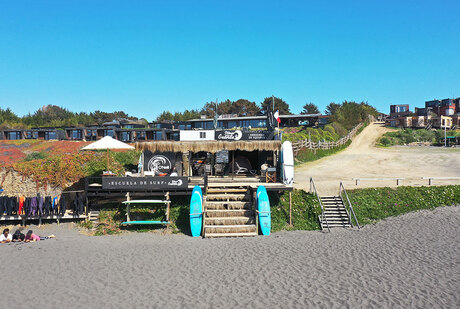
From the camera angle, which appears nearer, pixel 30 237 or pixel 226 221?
pixel 30 237

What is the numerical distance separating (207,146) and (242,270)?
8.15 meters

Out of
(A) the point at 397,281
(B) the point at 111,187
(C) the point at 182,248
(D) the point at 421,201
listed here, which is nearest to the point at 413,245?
(A) the point at 397,281

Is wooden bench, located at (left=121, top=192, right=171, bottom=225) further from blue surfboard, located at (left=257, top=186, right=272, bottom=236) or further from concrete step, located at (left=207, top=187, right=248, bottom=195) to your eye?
blue surfboard, located at (left=257, top=186, right=272, bottom=236)

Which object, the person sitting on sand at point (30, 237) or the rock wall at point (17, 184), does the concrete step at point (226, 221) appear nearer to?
the person sitting on sand at point (30, 237)

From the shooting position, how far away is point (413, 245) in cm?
1348

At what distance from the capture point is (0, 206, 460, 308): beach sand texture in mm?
9141

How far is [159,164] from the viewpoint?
18.9 m

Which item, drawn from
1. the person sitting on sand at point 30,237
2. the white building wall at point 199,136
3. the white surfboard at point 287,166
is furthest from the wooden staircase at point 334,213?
the person sitting on sand at point 30,237

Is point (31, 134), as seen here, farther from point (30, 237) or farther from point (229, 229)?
point (229, 229)

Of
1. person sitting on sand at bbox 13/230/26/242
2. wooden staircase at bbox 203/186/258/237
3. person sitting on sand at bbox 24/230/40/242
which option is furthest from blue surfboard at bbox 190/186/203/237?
person sitting on sand at bbox 13/230/26/242

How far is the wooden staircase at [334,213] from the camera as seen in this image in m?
16.0

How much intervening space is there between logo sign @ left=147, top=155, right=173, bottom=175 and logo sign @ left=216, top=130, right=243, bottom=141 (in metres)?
3.41

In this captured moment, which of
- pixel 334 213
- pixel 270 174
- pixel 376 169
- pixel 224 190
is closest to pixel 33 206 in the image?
pixel 224 190

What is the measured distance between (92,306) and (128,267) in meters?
2.63
